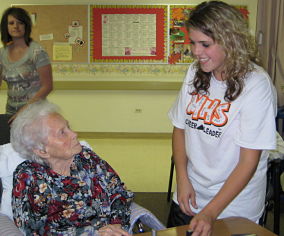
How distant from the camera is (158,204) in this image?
11.0ft

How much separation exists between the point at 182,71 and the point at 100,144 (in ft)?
5.38

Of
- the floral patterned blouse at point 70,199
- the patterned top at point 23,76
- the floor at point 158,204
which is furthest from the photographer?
the floor at point 158,204

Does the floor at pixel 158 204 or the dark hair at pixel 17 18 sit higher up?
the dark hair at pixel 17 18

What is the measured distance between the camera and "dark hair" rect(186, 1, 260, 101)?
1271 mm

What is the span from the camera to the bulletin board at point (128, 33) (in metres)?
5.26

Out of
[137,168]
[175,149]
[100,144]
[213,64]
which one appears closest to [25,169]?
[175,149]

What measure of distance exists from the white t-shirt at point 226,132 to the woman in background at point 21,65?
1.45 meters

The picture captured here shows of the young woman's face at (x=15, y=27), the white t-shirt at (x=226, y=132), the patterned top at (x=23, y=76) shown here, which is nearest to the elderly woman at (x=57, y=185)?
the white t-shirt at (x=226, y=132)

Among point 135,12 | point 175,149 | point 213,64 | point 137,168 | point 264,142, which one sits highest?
point 135,12

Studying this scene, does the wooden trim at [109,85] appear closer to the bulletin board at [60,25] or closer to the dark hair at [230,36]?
the bulletin board at [60,25]

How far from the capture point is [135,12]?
17.3 feet

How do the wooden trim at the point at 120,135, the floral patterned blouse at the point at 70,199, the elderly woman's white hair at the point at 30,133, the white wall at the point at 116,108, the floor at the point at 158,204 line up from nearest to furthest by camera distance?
the floral patterned blouse at the point at 70,199 < the elderly woman's white hair at the point at 30,133 < the floor at the point at 158,204 < the white wall at the point at 116,108 < the wooden trim at the point at 120,135

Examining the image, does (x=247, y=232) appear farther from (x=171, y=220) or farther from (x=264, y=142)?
(x=171, y=220)

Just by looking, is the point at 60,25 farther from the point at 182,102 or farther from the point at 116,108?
the point at 182,102
